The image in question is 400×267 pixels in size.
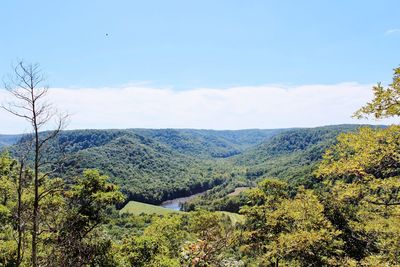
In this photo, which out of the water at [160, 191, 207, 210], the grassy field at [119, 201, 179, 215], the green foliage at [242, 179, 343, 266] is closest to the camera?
the green foliage at [242, 179, 343, 266]

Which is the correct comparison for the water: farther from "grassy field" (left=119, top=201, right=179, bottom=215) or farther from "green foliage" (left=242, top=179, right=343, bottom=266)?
"green foliage" (left=242, top=179, right=343, bottom=266)

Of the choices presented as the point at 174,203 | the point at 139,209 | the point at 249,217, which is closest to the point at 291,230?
the point at 249,217

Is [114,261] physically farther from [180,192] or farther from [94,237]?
[180,192]

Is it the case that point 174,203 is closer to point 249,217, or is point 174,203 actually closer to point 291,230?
point 249,217

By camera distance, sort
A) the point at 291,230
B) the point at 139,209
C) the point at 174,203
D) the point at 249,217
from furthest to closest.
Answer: the point at 174,203, the point at 139,209, the point at 249,217, the point at 291,230

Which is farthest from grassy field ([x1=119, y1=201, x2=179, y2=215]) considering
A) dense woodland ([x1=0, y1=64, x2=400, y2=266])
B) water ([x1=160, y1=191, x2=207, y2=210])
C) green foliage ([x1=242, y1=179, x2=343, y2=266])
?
green foliage ([x1=242, y1=179, x2=343, y2=266])

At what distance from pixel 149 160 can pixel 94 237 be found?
166449 mm

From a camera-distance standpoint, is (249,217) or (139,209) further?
(139,209)

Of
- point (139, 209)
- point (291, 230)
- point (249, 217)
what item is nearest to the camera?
point (291, 230)

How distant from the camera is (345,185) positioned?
8359mm

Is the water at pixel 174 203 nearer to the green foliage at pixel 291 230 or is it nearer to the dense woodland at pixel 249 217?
the dense woodland at pixel 249 217

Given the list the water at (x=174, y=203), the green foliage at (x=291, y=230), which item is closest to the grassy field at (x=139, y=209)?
the water at (x=174, y=203)

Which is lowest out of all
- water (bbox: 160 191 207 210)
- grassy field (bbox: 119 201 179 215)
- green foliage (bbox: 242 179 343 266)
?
water (bbox: 160 191 207 210)

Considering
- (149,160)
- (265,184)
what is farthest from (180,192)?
(265,184)
